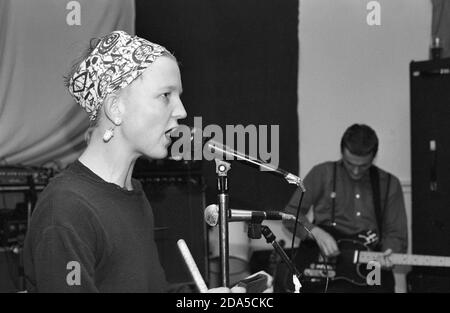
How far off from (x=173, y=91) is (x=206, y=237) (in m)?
2.16

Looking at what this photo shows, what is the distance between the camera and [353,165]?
3.95 m

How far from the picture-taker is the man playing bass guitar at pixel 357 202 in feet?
12.6

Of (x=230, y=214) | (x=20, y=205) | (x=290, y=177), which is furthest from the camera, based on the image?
(x=20, y=205)

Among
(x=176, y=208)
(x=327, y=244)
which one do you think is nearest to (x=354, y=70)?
(x=327, y=244)

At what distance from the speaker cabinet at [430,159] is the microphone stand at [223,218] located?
2.56 metres

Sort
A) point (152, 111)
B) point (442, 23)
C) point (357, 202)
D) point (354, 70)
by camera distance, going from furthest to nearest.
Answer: point (354, 70) < point (442, 23) < point (357, 202) < point (152, 111)

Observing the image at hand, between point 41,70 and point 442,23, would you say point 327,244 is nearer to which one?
point 442,23

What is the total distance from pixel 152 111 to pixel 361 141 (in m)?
2.60

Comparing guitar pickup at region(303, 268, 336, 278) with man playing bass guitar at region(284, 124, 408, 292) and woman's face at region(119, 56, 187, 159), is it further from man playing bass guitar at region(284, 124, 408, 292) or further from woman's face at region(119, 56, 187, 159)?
woman's face at region(119, 56, 187, 159)

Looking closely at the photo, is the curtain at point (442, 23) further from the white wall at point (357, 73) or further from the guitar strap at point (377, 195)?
the guitar strap at point (377, 195)

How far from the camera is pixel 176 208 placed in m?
3.44

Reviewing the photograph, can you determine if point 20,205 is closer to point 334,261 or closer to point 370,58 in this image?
point 334,261

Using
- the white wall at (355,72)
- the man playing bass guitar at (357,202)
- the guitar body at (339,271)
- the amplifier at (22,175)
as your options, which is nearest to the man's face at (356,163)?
the man playing bass guitar at (357,202)
